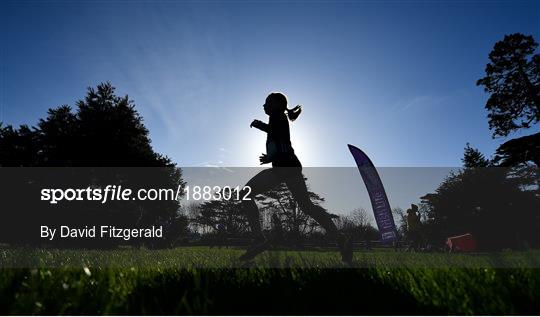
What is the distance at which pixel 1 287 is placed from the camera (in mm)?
2125

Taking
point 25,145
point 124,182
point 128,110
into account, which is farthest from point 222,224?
point 25,145

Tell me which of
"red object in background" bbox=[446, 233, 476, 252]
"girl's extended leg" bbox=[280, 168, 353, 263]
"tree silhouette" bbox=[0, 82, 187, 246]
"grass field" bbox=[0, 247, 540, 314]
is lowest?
"red object in background" bbox=[446, 233, 476, 252]

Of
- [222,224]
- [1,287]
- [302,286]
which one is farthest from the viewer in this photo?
[222,224]

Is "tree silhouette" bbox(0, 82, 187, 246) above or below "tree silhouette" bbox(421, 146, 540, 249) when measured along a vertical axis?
above

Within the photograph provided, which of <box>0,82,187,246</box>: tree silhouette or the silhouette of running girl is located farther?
<box>0,82,187,246</box>: tree silhouette

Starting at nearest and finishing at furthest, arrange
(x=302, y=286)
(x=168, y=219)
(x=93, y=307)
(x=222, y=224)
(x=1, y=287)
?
(x=93, y=307) → (x=1, y=287) → (x=302, y=286) → (x=168, y=219) → (x=222, y=224)

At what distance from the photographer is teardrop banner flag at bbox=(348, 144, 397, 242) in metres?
18.5

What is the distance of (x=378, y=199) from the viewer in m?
18.8

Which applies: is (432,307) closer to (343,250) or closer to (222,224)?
(343,250)

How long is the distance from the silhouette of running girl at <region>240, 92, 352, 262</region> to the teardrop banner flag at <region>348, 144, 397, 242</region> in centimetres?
1519

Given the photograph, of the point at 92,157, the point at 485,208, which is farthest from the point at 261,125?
the point at 485,208

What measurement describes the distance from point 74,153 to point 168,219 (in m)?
10.3

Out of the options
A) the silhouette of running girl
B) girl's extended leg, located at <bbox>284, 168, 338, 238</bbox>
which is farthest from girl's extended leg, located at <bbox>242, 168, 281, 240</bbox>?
girl's extended leg, located at <bbox>284, 168, 338, 238</bbox>

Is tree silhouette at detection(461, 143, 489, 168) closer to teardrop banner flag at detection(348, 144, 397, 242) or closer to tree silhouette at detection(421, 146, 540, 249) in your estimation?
tree silhouette at detection(421, 146, 540, 249)
